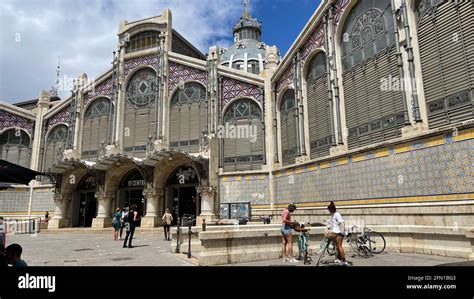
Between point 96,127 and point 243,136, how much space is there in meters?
13.9

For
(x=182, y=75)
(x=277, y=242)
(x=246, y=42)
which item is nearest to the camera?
(x=277, y=242)

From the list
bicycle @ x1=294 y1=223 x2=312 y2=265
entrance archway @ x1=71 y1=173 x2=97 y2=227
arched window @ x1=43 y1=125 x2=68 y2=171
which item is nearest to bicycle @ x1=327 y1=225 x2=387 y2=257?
bicycle @ x1=294 y1=223 x2=312 y2=265

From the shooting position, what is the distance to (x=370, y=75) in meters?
15.7

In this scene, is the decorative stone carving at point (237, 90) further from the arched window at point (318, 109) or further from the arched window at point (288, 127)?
the arched window at point (318, 109)

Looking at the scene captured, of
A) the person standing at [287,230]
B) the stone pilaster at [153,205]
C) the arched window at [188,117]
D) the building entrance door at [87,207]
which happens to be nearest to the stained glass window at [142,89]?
the arched window at [188,117]

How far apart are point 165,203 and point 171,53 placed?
41.9 feet

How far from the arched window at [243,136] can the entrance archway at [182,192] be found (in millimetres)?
3788

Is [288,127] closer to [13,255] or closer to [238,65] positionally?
[13,255]

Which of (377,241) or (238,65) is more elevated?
(238,65)

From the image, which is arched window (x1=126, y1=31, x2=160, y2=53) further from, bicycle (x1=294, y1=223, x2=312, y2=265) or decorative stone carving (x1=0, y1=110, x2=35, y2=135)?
bicycle (x1=294, y1=223, x2=312, y2=265)

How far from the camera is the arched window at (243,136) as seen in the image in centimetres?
2488

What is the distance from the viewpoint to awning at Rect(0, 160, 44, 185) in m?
8.94

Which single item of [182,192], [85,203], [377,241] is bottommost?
[377,241]

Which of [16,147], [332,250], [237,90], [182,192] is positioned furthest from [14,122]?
[332,250]
